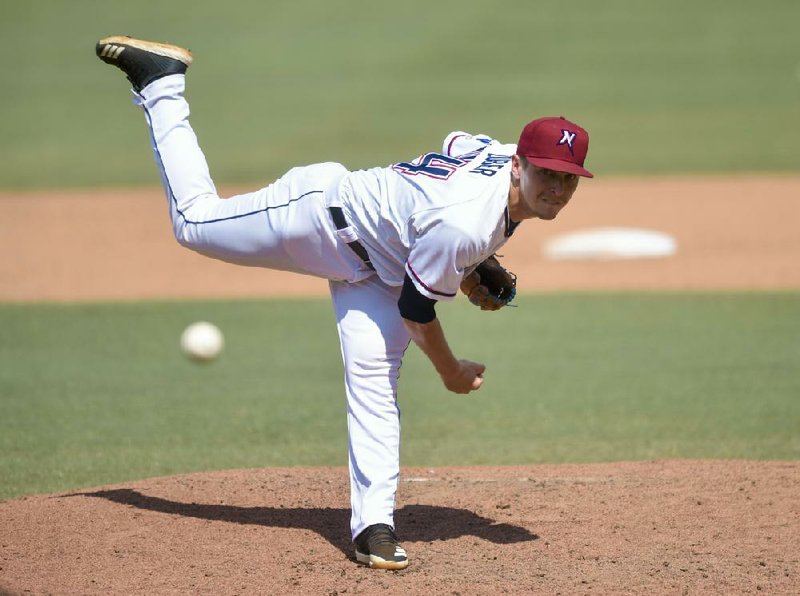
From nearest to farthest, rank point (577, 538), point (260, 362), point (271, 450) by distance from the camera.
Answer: point (577, 538) < point (271, 450) < point (260, 362)

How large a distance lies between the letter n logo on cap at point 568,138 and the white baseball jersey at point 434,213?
0.87 feet

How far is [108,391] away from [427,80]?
59.8 feet

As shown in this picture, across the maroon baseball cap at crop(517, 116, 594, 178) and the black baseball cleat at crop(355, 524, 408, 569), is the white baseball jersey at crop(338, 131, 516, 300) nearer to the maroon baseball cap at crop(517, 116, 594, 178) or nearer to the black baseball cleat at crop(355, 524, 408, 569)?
the maroon baseball cap at crop(517, 116, 594, 178)

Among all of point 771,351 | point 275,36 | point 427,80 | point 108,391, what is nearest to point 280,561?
point 108,391

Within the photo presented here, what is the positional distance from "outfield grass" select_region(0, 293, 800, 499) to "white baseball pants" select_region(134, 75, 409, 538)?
204 cm

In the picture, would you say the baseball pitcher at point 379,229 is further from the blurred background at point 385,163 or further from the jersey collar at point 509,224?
the blurred background at point 385,163

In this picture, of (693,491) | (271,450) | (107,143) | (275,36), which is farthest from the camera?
(275,36)

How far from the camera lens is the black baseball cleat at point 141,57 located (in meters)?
4.92

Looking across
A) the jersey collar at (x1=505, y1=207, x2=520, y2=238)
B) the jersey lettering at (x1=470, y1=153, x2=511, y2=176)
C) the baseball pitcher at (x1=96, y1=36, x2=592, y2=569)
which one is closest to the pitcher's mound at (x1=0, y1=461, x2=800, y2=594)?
the baseball pitcher at (x1=96, y1=36, x2=592, y2=569)

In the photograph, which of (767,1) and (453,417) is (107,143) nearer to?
(453,417)

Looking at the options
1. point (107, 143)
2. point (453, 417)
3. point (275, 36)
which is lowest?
point (453, 417)

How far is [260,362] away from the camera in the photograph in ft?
30.0

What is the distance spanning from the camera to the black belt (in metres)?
4.56

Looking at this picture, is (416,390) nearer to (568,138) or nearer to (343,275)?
(343,275)
